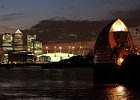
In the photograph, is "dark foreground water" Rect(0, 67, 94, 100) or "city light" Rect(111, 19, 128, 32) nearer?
"dark foreground water" Rect(0, 67, 94, 100)

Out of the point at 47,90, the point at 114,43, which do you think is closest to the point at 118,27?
the point at 114,43

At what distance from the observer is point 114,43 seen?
92.4 metres

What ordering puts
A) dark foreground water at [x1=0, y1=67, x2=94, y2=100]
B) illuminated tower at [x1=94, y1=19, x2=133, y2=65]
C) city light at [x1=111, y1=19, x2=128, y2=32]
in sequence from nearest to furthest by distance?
dark foreground water at [x1=0, y1=67, x2=94, y2=100], illuminated tower at [x1=94, y1=19, x2=133, y2=65], city light at [x1=111, y1=19, x2=128, y2=32]

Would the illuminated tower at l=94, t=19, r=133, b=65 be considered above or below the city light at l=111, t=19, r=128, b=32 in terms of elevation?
below

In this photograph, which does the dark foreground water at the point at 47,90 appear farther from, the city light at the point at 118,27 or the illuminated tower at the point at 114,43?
the city light at the point at 118,27

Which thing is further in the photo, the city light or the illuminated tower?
the city light

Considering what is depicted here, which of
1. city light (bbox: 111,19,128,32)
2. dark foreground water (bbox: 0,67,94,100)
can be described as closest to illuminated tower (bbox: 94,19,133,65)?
city light (bbox: 111,19,128,32)

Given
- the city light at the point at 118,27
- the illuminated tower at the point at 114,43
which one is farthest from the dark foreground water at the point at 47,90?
the city light at the point at 118,27

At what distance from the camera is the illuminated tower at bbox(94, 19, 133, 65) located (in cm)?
8913

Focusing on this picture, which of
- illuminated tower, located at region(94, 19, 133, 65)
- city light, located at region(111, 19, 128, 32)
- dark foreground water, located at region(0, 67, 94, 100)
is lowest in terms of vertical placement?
dark foreground water, located at region(0, 67, 94, 100)

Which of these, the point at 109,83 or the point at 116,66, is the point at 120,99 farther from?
the point at 116,66

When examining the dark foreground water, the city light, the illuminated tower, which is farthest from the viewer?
the city light

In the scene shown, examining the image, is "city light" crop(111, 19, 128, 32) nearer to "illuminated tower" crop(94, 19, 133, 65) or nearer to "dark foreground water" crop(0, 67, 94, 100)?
"illuminated tower" crop(94, 19, 133, 65)

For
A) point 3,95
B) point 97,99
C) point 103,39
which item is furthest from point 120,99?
point 103,39
